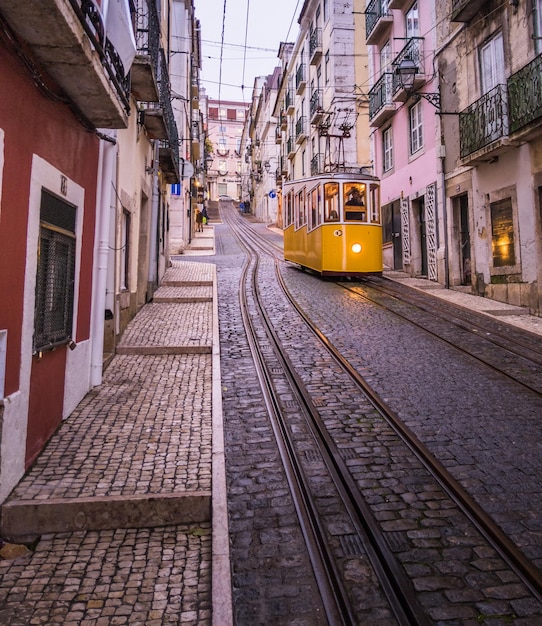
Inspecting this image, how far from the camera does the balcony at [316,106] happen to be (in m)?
26.5

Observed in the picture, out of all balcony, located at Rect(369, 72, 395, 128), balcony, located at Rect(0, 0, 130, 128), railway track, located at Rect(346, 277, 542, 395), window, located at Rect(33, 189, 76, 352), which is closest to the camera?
balcony, located at Rect(0, 0, 130, 128)

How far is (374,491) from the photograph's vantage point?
3.53 m

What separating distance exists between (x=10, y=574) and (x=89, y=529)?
21.0 inches

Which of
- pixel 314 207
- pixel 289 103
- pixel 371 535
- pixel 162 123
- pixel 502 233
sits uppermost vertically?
pixel 289 103

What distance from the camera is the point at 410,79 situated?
15.3 m

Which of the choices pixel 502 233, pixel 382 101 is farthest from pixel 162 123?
pixel 382 101

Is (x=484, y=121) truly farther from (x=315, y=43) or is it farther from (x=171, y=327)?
(x=315, y=43)

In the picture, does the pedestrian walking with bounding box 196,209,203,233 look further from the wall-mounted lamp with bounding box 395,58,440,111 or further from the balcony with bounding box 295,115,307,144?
the wall-mounted lamp with bounding box 395,58,440,111

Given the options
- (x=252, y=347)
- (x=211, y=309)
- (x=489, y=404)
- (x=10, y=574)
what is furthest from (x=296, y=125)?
(x=10, y=574)

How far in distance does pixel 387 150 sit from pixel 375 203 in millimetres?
6296

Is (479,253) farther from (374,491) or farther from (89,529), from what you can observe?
(89,529)

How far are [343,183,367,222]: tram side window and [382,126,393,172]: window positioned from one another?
585 cm

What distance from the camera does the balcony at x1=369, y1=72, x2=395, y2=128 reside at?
17.1 metres

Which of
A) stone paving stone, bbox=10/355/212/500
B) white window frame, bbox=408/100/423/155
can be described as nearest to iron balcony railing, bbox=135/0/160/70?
stone paving stone, bbox=10/355/212/500
